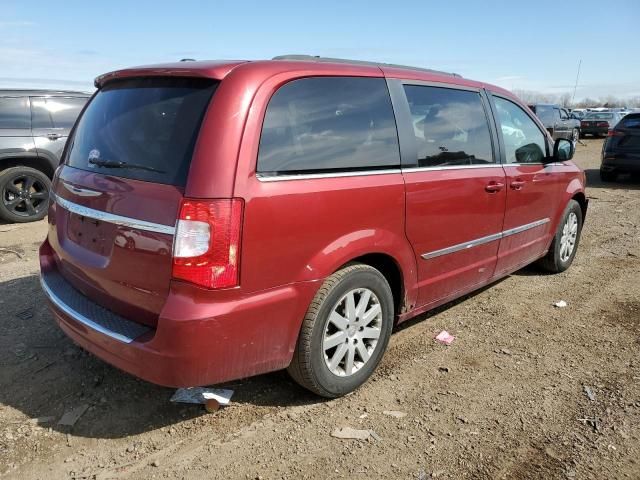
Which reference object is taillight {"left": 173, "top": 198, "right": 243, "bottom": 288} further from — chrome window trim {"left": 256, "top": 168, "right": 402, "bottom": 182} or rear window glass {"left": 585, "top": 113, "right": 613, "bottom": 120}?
rear window glass {"left": 585, "top": 113, "right": 613, "bottom": 120}

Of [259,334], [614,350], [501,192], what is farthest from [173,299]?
[614,350]

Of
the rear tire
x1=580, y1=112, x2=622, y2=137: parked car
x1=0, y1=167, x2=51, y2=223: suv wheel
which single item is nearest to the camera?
x1=0, y1=167, x2=51, y2=223: suv wheel

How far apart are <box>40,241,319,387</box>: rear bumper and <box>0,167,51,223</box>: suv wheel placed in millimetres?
5356

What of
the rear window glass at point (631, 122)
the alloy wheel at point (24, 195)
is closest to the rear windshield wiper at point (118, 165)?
the alloy wheel at point (24, 195)

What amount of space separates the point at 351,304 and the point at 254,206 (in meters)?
0.90

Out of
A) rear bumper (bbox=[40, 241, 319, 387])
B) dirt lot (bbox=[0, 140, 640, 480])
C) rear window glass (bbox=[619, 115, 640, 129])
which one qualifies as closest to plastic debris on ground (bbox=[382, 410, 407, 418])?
dirt lot (bbox=[0, 140, 640, 480])

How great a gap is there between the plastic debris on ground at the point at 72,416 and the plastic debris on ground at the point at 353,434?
1392 millimetres

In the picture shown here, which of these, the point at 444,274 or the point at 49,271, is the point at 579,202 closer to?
the point at 444,274

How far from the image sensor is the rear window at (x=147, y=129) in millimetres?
2430

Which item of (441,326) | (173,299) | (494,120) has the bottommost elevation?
(441,326)

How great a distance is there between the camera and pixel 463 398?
10.1ft

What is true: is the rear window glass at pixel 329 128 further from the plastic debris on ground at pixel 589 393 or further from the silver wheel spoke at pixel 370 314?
the plastic debris on ground at pixel 589 393

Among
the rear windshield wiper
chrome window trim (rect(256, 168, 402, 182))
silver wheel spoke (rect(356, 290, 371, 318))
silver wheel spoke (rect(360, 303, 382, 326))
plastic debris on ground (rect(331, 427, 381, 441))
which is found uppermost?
the rear windshield wiper

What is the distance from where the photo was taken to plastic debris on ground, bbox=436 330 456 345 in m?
3.80
